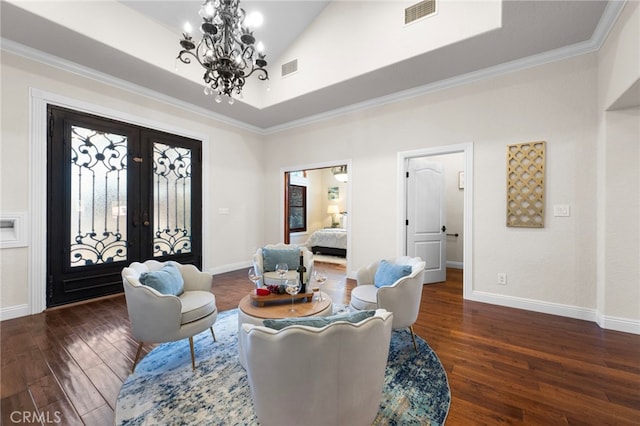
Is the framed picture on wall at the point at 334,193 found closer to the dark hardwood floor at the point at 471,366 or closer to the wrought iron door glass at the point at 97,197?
the dark hardwood floor at the point at 471,366

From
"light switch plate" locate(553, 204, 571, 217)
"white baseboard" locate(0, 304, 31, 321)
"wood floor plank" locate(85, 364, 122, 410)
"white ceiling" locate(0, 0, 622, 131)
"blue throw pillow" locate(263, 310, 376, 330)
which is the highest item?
"white ceiling" locate(0, 0, 622, 131)

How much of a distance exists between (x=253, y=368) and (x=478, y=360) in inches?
82.0

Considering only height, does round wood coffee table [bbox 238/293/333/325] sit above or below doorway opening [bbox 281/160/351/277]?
below

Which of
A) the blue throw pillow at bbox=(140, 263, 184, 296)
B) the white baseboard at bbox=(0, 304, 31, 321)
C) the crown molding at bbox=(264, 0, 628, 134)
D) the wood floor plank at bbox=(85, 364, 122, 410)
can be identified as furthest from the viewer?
the white baseboard at bbox=(0, 304, 31, 321)

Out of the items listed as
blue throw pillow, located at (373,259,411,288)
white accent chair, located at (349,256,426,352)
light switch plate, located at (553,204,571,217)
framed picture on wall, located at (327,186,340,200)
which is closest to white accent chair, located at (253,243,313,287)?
blue throw pillow, located at (373,259,411,288)

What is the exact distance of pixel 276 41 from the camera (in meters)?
4.44

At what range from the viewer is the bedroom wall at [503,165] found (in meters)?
3.10

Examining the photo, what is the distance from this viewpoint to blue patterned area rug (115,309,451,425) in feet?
5.35

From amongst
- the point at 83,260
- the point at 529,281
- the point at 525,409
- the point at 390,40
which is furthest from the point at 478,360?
the point at 83,260

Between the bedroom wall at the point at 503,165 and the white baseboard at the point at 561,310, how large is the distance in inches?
1.0

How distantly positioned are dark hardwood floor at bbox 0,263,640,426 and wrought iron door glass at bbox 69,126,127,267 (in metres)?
0.81

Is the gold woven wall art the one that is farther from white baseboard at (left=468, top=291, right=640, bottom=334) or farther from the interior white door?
the interior white door

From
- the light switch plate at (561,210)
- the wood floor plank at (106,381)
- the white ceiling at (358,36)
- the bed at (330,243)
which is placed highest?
the white ceiling at (358,36)

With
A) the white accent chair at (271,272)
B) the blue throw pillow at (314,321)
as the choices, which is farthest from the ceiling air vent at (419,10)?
the blue throw pillow at (314,321)
